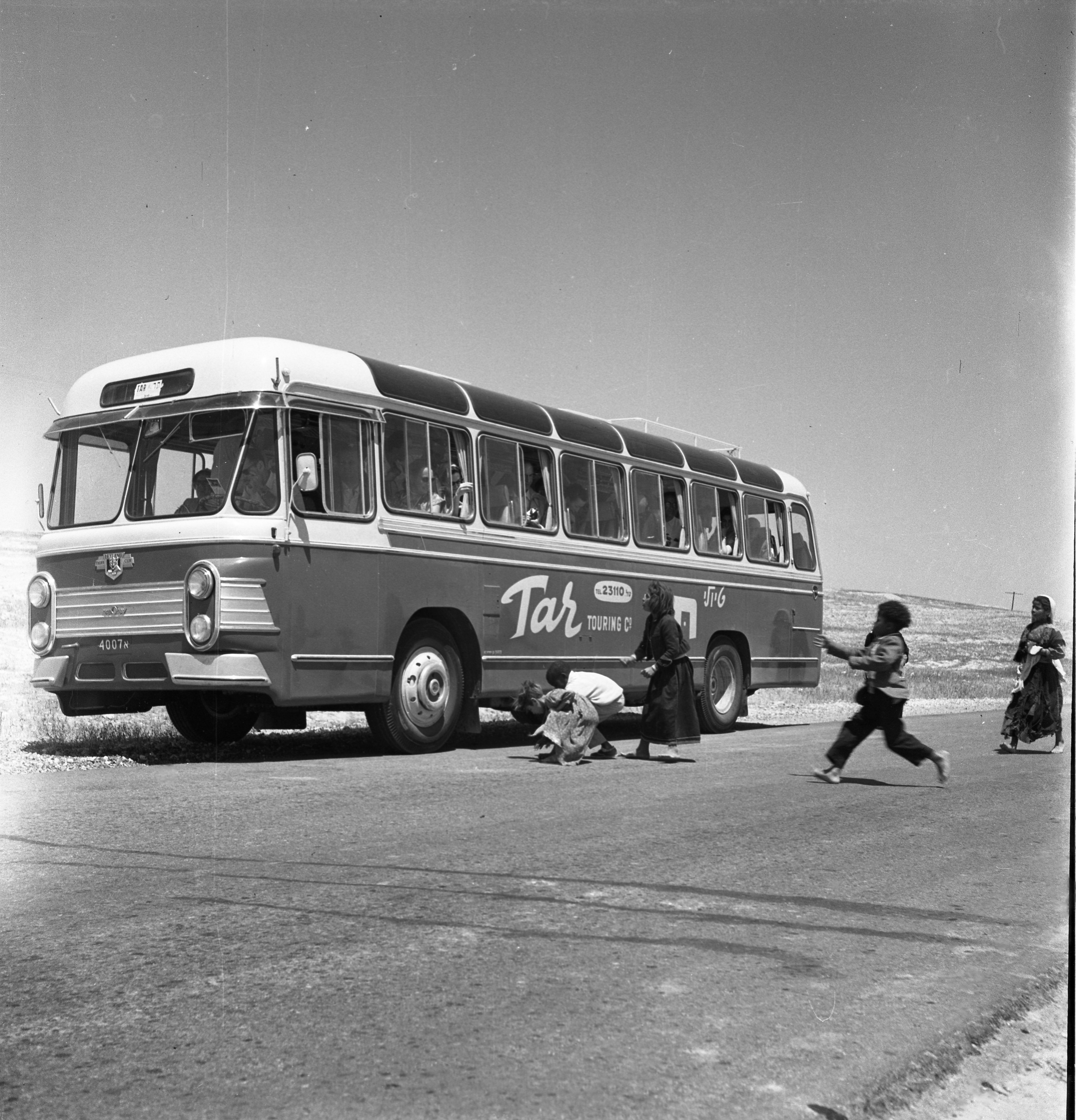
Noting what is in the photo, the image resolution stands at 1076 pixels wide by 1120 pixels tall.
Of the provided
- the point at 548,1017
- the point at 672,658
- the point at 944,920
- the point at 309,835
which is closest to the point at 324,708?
the point at 672,658

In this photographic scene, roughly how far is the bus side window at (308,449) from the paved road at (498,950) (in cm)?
333

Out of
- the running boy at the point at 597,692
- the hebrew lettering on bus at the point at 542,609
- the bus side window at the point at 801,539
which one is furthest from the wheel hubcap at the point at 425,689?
the bus side window at the point at 801,539

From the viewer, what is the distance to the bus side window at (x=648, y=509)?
1623 centimetres

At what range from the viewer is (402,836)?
7.05 m

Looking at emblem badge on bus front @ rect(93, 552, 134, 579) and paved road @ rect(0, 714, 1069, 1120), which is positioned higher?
emblem badge on bus front @ rect(93, 552, 134, 579)

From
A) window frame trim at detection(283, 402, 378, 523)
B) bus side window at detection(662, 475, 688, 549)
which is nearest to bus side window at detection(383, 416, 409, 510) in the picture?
window frame trim at detection(283, 402, 378, 523)

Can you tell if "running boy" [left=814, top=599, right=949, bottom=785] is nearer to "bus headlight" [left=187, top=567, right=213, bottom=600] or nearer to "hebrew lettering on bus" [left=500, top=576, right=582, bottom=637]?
"hebrew lettering on bus" [left=500, top=576, right=582, bottom=637]

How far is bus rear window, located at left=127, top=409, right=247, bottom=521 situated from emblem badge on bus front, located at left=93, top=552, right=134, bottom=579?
34 cm

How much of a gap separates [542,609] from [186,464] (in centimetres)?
432

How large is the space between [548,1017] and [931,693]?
30729 mm

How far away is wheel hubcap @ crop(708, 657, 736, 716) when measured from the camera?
17.8 meters

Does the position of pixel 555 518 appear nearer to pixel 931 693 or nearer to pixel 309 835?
pixel 309 835

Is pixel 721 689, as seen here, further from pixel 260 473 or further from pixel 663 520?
pixel 260 473

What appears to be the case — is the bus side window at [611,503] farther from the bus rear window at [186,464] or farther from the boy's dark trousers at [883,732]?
the boy's dark trousers at [883,732]
